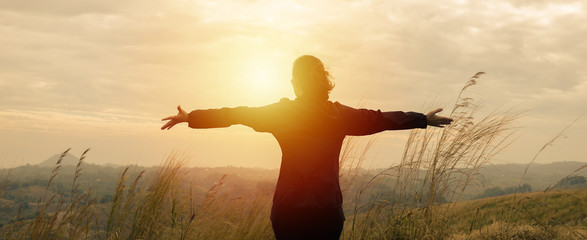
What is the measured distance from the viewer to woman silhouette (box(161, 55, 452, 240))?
2609 millimetres

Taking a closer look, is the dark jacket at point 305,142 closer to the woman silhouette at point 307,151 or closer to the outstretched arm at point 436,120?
the woman silhouette at point 307,151

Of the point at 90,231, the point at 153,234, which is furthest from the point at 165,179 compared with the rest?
the point at 90,231

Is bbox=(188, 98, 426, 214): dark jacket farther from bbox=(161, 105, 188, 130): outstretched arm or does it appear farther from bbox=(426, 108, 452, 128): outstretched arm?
bbox=(426, 108, 452, 128): outstretched arm

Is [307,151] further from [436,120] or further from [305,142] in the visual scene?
[436,120]

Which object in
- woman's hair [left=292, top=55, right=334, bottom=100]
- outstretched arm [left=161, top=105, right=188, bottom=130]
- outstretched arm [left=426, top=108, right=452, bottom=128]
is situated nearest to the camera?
woman's hair [left=292, top=55, right=334, bottom=100]

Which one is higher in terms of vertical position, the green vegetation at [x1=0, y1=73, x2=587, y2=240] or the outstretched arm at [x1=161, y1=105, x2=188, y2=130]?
the outstretched arm at [x1=161, y1=105, x2=188, y2=130]

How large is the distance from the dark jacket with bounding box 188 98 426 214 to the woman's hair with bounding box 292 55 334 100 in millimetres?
71

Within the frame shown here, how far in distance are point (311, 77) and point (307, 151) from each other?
0.47m

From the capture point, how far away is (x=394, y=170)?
4617 mm

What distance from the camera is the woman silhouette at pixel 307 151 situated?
103 inches

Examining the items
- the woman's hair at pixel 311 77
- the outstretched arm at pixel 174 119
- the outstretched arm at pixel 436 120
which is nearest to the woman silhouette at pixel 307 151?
the woman's hair at pixel 311 77

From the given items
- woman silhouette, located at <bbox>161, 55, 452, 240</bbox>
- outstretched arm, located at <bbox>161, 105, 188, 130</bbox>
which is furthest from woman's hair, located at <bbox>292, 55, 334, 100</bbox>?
outstretched arm, located at <bbox>161, 105, 188, 130</bbox>

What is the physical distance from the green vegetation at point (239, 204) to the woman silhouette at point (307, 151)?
3.31ft

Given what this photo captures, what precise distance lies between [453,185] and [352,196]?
111 centimetres
